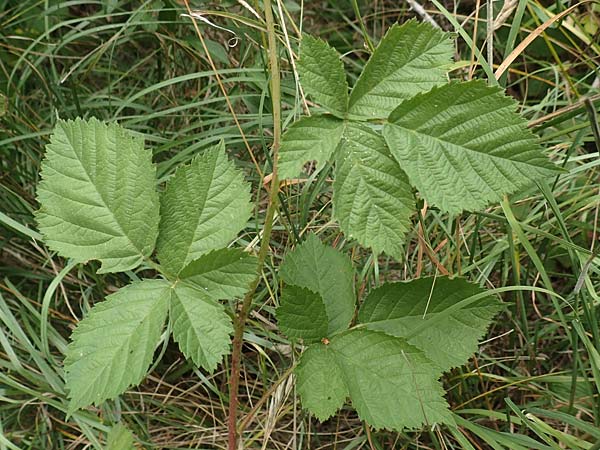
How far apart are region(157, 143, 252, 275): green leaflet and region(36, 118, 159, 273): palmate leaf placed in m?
0.03

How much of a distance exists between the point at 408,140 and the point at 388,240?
0.48ft

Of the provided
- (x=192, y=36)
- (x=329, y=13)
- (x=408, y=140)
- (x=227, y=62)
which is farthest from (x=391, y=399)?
(x=329, y=13)

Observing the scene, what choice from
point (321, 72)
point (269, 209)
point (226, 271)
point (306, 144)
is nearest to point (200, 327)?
point (226, 271)

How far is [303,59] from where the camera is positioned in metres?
1.00

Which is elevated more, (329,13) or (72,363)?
(329,13)

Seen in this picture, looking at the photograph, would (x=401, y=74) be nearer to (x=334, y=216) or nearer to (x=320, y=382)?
(x=334, y=216)

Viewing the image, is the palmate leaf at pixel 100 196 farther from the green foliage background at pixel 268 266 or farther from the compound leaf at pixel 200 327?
the green foliage background at pixel 268 266

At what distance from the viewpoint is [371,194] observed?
3.28 feet

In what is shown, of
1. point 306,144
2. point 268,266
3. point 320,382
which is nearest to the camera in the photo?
point 306,144

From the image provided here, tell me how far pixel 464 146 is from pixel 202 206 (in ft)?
1.30

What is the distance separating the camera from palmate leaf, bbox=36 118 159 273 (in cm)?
107

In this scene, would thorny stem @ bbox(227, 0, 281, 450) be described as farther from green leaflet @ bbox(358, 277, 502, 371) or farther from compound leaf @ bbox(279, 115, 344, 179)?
green leaflet @ bbox(358, 277, 502, 371)

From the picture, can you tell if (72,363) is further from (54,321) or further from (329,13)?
(329,13)

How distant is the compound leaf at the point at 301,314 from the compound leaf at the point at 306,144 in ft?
0.71
